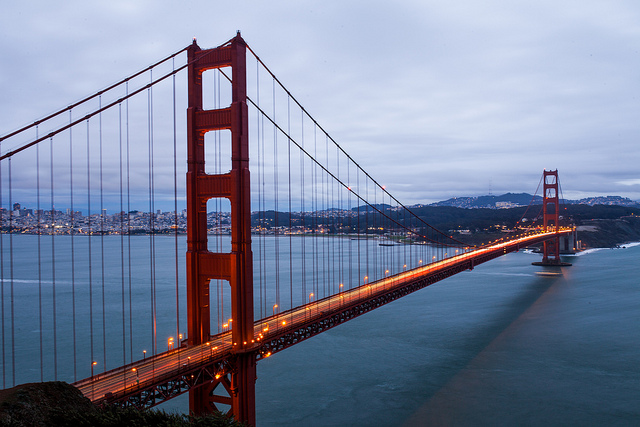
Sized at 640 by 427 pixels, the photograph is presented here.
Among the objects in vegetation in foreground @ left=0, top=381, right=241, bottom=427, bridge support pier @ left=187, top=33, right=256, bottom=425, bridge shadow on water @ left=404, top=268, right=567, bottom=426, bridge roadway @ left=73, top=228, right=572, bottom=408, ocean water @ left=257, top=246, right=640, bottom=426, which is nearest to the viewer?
vegetation in foreground @ left=0, top=381, right=241, bottom=427

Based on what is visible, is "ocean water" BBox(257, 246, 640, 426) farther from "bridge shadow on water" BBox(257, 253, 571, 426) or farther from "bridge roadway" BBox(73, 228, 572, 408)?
"bridge roadway" BBox(73, 228, 572, 408)

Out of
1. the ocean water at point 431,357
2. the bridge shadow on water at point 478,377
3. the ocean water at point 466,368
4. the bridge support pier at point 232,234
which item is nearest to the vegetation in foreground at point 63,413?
the ocean water at point 431,357

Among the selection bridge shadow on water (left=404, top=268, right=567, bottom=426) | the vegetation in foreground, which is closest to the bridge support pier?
the vegetation in foreground

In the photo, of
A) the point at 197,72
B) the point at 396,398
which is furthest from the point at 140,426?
the point at 396,398

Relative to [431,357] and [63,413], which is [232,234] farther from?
[431,357]

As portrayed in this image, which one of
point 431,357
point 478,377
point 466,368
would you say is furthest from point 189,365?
point 431,357

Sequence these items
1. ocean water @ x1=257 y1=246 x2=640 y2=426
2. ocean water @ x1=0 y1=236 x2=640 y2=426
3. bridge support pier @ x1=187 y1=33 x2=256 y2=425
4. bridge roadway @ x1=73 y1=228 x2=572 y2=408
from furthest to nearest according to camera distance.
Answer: ocean water @ x1=0 y1=236 x2=640 y2=426 < ocean water @ x1=257 y1=246 x2=640 y2=426 < bridge support pier @ x1=187 y1=33 x2=256 y2=425 < bridge roadway @ x1=73 y1=228 x2=572 y2=408

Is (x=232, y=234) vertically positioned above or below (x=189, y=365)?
above
